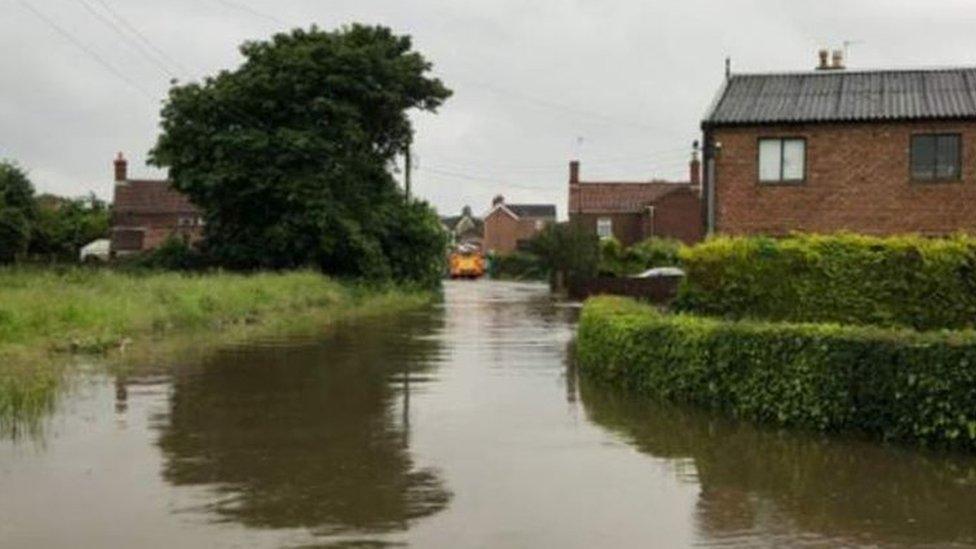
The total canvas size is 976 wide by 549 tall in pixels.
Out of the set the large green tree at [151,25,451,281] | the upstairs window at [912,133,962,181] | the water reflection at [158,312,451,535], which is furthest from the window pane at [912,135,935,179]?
the large green tree at [151,25,451,281]

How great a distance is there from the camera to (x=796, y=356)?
498 inches

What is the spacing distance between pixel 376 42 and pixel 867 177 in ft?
78.3

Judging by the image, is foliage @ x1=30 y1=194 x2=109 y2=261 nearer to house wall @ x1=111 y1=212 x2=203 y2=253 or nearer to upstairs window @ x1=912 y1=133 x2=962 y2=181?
house wall @ x1=111 y1=212 x2=203 y2=253

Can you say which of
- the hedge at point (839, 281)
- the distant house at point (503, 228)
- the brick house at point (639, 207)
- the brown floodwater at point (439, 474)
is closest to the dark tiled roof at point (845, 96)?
the hedge at point (839, 281)

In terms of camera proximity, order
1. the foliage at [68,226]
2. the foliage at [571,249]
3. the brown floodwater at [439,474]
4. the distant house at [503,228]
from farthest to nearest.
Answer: the distant house at [503,228] → the foliage at [68,226] → the foliage at [571,249] → the brown floodwater at [439,474]

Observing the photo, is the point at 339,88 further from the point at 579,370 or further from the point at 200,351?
the point at 579,370

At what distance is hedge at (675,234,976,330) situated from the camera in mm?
18156

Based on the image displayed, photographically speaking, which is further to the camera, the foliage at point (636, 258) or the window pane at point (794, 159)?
the foliage at point (636, 258)

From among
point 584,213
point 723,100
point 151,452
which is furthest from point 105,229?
point 151,452

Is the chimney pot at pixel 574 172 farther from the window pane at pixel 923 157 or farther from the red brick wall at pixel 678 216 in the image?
the window pane at pixel 923 157

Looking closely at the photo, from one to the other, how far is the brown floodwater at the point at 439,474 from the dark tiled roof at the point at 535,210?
107537mm

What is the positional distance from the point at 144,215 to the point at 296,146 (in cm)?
4039

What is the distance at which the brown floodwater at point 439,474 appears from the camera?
8414 mm

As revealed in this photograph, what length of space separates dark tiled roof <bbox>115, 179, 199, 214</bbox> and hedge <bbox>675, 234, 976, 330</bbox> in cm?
6342
